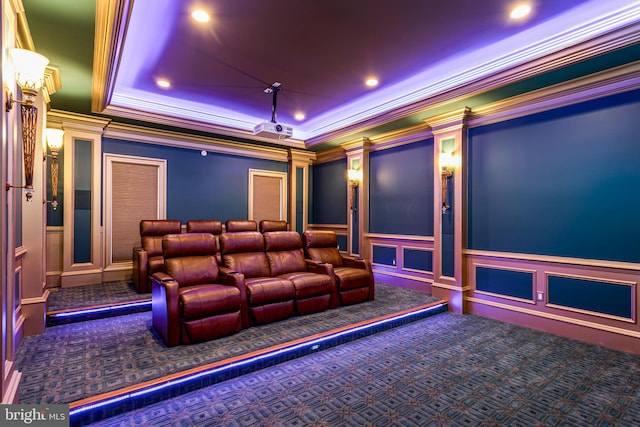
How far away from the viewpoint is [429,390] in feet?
7.64

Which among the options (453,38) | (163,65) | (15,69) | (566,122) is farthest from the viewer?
(163,65)

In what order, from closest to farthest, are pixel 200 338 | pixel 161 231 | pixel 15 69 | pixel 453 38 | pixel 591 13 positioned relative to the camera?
pixel 15 69, pixel 591 13, pixel 200 338, pixel 453 38, pixel 161 231

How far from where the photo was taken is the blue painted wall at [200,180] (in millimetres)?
5492

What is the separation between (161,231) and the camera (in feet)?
15.9

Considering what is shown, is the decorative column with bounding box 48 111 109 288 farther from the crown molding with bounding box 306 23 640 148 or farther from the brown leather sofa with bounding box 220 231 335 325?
the crown molding with bounding box 306 23 640 148

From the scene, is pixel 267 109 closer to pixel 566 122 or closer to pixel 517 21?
pixel 517 21

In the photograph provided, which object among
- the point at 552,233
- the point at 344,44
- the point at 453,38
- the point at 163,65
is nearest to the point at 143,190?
the point at 163,65

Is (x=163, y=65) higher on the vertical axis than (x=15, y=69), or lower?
higher

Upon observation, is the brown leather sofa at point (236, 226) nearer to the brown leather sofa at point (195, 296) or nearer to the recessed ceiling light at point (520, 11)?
the brown leather sofa at point (195, 296)

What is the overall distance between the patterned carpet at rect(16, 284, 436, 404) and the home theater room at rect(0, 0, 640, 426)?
3 cm

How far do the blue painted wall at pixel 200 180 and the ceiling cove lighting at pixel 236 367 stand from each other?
3.76m

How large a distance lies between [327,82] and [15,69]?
3.02 metres

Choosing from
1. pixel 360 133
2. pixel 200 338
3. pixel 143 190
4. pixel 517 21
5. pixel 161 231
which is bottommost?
pixel 200 338

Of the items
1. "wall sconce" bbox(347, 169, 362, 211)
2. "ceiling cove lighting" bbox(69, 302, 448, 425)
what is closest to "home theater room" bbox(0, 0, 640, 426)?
"ceiling cove lighting" bbox(69, 302, 448, 425)
